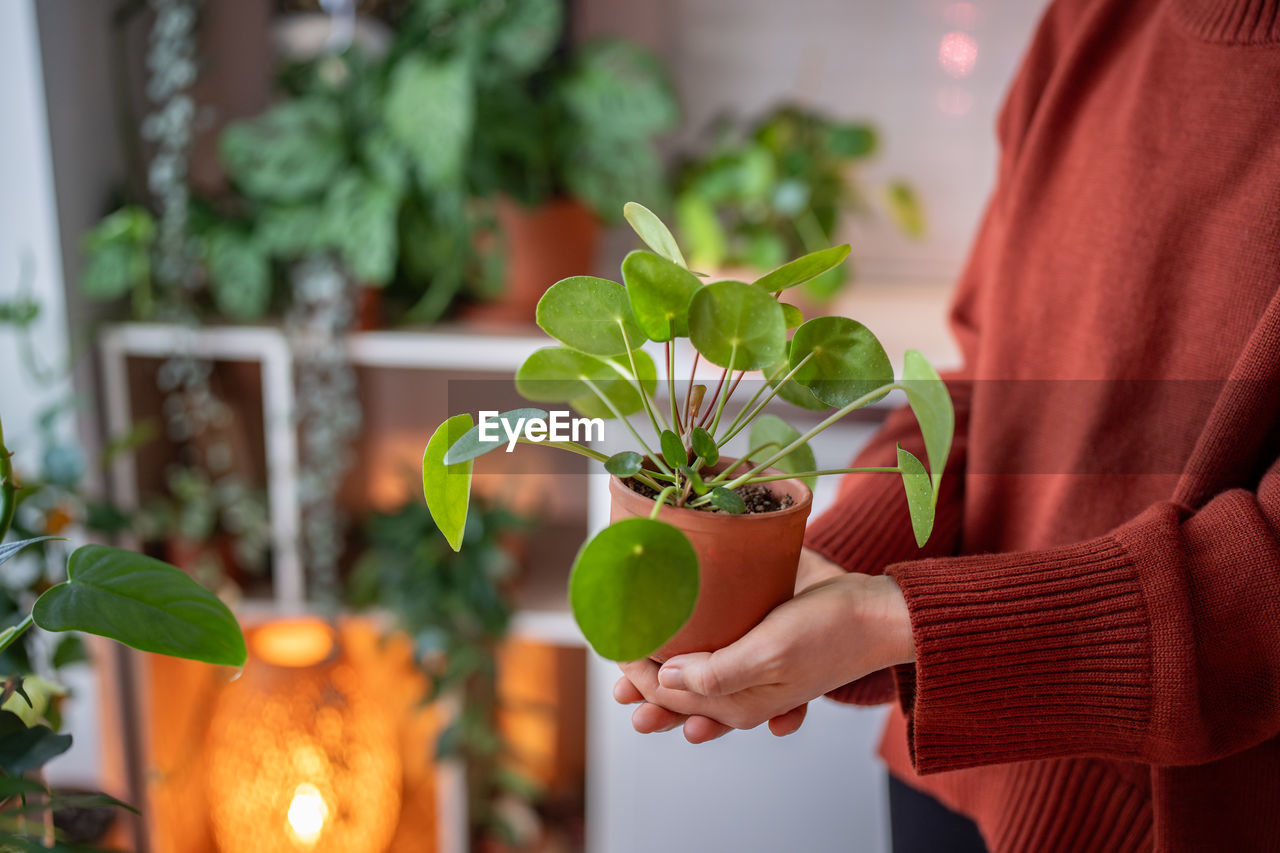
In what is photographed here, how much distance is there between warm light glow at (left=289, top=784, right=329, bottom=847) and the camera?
1.34 metres

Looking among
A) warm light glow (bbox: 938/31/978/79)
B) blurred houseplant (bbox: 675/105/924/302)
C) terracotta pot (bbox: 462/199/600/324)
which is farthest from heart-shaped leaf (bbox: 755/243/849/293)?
warm light glow (bbox: 938/31/978/79)

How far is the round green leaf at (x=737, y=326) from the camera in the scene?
0.44m

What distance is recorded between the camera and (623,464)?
18.6 inches

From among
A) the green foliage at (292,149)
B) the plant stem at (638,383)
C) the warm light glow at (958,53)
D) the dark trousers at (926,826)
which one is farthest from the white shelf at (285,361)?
the warm light glow at (958,53)

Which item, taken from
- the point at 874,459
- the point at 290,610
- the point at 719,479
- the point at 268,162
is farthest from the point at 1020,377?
the point at 290,610

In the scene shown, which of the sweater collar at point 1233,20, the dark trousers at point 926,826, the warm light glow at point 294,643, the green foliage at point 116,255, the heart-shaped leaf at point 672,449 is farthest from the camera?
the warm light glow at point 294,643

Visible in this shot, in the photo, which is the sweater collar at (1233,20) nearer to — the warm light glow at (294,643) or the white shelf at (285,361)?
the white shelf at (285,361)

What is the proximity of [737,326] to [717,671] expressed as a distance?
198 mm

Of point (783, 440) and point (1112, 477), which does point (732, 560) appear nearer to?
point (783, 440)

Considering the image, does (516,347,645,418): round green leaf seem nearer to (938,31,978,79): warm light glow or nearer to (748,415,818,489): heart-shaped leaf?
(748,415,818,489): heart-shaped leaf

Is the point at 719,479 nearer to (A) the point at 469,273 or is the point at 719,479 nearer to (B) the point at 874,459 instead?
(B) the point at 874,459

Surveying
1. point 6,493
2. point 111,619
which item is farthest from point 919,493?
point 6,493

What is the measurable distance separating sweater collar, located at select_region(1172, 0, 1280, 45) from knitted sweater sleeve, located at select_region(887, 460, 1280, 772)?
1.08 ft

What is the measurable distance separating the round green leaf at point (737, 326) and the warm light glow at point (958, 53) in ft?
4.09
